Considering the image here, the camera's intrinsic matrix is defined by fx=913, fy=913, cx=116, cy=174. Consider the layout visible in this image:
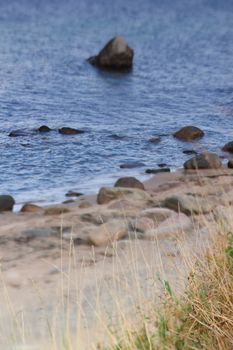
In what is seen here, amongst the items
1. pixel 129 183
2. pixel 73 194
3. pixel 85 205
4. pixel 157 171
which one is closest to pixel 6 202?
pixel 85 205

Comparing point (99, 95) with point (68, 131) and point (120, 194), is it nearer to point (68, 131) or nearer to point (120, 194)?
point (68, 131)

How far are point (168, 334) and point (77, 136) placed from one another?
49.9 feet

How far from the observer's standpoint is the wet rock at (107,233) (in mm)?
11609

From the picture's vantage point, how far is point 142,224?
12.2 meters

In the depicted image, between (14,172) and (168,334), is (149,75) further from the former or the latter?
(168,334)

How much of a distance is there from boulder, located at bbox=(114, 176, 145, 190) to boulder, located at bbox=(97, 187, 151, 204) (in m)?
1.21

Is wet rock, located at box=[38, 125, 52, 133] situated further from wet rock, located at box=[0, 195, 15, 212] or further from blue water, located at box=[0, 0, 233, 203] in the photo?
wet rock, located at box=[0, 195, 15, 212]

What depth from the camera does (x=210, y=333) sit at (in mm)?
6902

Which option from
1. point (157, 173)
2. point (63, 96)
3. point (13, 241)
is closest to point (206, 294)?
point (13, 241)

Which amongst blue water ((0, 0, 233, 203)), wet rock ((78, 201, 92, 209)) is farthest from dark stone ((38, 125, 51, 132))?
wet rock ((78, 201, 92, 209))

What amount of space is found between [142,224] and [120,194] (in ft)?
9.24

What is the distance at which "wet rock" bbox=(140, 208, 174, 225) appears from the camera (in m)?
12.8

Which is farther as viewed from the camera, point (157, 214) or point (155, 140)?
point (155, 140)

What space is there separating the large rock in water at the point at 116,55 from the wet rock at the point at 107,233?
22.6 metres
